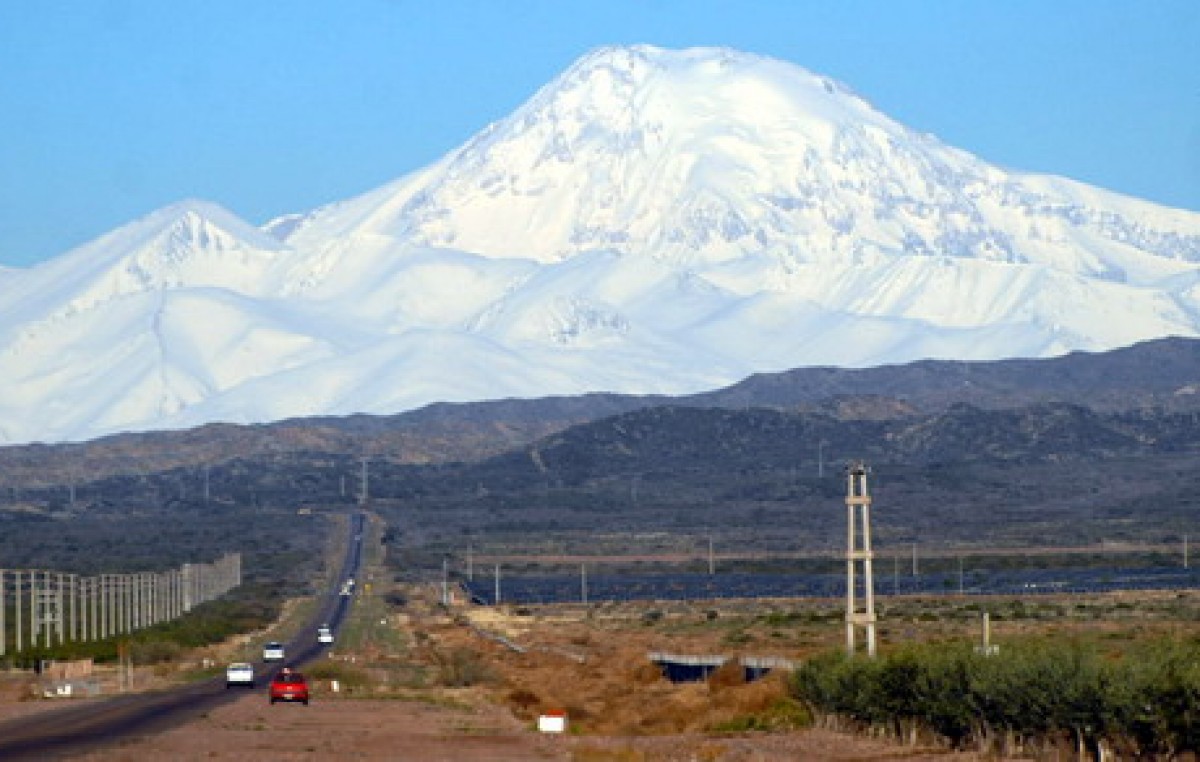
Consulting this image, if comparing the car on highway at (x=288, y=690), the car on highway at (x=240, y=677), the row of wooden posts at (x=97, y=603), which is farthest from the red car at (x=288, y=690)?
the row of wooden posts at (x=97, y=603)

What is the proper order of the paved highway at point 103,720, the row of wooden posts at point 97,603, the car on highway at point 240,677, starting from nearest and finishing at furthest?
1. the paved highway at point 103,720
2. the car on highway at point 240,677
3. the row of wooden posts at point 97,603

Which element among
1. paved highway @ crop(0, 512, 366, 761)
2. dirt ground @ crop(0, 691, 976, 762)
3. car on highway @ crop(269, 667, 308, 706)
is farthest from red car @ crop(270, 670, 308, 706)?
dirt ground @ crop(0, 691, 976, 762)

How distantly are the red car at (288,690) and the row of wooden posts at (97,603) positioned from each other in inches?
1431

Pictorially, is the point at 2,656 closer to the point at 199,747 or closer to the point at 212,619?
the point at 212,619

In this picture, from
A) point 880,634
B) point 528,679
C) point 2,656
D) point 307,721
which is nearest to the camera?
point 307,721

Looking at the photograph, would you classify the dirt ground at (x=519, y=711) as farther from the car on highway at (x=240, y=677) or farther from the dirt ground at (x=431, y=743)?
the car on highway at (x=240, y=677)

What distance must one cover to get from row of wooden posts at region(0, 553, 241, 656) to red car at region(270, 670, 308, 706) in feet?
119

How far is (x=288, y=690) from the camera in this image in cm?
7538

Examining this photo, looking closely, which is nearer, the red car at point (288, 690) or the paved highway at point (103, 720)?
the paved highway at point (103, 720)

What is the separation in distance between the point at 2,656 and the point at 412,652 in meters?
14.8

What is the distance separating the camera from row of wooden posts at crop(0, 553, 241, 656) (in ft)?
410

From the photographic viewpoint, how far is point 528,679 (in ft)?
278

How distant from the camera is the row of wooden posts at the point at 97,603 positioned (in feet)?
410

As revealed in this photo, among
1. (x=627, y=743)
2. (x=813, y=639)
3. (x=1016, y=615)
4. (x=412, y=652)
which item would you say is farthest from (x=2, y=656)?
(x=627, y=743)
